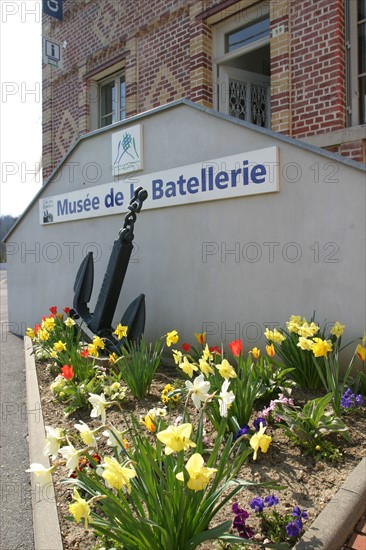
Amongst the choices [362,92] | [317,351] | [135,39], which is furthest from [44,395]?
[135,39]

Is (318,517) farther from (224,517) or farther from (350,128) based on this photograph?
(350,128)

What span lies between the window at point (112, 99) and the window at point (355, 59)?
16.3ft

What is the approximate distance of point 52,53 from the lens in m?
10.5

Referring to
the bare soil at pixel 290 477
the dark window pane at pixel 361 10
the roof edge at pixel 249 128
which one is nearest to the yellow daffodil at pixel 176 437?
the bare soil at pixel 290 477

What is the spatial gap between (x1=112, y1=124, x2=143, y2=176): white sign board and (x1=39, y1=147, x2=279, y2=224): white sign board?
144mm

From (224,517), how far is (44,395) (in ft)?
9.23

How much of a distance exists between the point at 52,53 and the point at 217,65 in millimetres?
4617

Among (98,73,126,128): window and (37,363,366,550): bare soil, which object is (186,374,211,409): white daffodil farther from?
(98,73,126,128): window

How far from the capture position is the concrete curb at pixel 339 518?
2012mm

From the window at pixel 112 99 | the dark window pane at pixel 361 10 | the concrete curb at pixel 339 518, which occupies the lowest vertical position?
the concrete curb at pixel 339 518

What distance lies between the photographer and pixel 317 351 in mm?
3070

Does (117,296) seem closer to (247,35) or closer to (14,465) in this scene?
(14,465)

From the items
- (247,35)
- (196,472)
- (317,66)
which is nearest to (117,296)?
(196,472)

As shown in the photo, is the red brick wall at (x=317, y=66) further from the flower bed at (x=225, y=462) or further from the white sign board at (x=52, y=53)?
the white sign board at (x=52, y=53)
